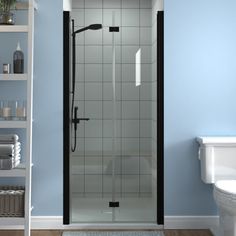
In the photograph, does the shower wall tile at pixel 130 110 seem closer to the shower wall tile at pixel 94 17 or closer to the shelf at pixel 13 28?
the shower wall tile at pixel 94 17

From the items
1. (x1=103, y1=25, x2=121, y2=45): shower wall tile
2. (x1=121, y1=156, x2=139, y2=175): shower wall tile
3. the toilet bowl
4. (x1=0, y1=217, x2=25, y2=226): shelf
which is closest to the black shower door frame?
(x1=121, y1=156, x2=139, y2=175): shower wall tile

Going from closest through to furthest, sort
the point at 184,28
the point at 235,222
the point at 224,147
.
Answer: the point at 235,222 → the point at 224,147 → the point at 184,28

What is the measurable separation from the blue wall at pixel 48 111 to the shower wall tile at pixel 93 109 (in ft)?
0.83

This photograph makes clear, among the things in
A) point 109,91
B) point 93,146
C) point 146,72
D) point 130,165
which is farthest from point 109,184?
point 146,72

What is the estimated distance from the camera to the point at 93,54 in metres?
3.75

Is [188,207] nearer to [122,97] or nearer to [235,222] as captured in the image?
[235,222]

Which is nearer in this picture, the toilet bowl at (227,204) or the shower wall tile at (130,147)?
the toilet bowl at (227,204)

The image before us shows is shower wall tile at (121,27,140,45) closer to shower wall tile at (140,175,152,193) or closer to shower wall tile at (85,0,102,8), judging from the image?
shower wall tile at (85,0,102,8)

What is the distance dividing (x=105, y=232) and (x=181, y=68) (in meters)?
1.58

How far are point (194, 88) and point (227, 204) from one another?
116 cm

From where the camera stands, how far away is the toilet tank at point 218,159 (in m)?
3.39

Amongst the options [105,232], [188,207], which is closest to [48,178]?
[105,232]

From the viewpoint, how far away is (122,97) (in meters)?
3.76

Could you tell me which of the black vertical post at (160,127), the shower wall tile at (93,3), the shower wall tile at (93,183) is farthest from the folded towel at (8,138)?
the shower wall tile at (93,3)
